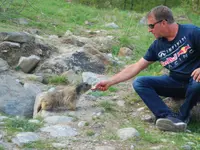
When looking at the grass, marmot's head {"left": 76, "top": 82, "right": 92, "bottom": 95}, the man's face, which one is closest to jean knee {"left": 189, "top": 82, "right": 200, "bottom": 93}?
the grass

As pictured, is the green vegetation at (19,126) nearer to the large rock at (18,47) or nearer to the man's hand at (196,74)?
the man's hand at (196,74)

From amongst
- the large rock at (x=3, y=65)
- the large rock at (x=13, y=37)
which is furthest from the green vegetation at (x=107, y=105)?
the large rock at (x=13, y=37)

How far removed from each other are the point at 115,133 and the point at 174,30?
1.52 meters

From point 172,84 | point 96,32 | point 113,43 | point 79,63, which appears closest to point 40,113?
point 172,84

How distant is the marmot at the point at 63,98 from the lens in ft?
20.5

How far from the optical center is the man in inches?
222

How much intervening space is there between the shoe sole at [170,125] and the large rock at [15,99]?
2149 millimetres

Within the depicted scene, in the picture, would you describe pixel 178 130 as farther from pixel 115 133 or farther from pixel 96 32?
pixel 96 32

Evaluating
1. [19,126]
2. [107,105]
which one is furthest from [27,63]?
[19,126]

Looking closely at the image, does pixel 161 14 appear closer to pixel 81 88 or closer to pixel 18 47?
pixel 81 88

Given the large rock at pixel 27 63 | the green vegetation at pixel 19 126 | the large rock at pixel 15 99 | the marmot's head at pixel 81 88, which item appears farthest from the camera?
the large rock at pixel 27 63

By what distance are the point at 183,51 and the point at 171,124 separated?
936 millimetres

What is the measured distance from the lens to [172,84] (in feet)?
19.8

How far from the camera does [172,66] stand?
5863 millimetres
